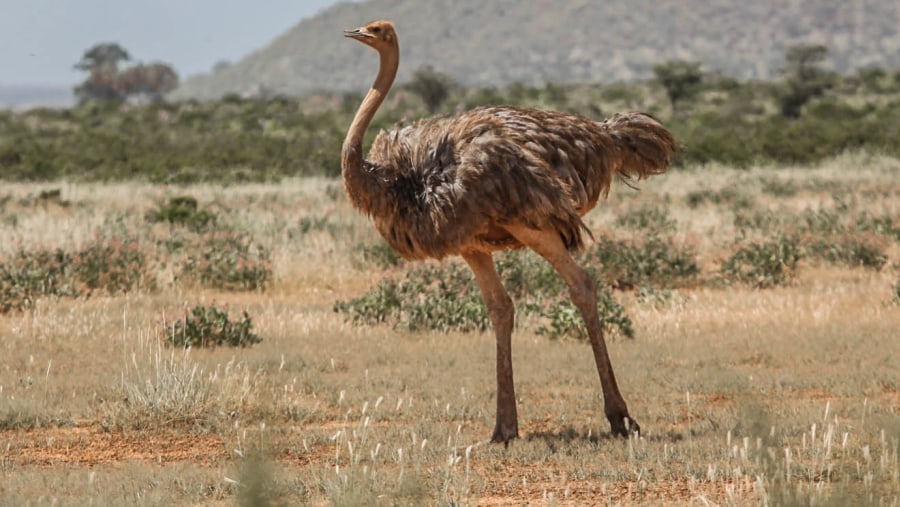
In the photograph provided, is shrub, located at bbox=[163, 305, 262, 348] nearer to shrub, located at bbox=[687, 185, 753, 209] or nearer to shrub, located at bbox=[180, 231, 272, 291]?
shrub, located at bbox=[180, 231, 272, 291]

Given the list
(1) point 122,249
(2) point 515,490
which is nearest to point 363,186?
(2) point 515,490

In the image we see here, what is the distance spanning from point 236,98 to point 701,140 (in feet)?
134

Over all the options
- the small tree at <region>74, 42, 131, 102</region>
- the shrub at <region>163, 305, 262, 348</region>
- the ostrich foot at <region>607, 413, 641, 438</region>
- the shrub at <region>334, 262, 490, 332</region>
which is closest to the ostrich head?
the ostrich foot at <region>607, 413, 641, 438</region>

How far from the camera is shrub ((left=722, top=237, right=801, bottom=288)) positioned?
1484 cm

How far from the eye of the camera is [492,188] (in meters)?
7.30

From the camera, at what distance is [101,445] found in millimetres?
7832

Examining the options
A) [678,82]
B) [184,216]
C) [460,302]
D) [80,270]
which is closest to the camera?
[460,302]

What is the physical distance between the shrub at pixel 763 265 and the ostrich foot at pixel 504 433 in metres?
7.64

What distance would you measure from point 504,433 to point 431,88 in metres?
54.2

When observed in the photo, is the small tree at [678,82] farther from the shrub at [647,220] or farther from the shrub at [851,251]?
the shrub at [851,251]

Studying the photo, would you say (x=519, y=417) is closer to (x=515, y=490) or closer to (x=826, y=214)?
(x=515, y=490)

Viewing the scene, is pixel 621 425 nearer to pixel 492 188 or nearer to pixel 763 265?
pixel 492 188

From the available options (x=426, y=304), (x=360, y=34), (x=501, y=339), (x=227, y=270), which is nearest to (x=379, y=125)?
(x=227, y=270)

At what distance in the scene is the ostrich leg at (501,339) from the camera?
25.1 ft
